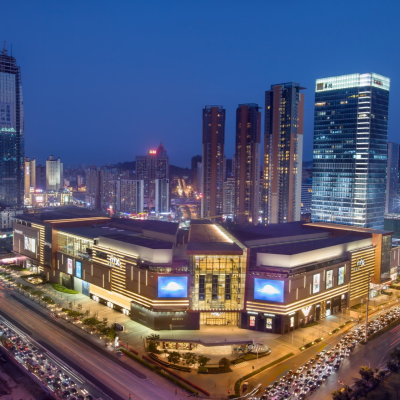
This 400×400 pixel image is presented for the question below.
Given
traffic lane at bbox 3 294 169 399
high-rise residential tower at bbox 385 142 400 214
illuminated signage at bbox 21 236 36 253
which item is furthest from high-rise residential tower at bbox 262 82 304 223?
traffic lane at bbox 3 294 169 399

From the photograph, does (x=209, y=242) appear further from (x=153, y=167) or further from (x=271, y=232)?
(x=153, y=167)

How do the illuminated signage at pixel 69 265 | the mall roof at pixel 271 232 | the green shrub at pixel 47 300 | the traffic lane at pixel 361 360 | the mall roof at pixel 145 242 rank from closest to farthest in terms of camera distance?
the traffic lane at pixel 361 360 < the mall roof at pixel 145 242 < the green shrub at pixel 47 300 < the mall roof at pixel 271 232 < the illuminated signage at pixel 69 265

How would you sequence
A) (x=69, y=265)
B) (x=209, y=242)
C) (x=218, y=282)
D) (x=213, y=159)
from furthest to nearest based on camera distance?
(x=213, y=159) → (x=69, y=265) → (x=209, y=242) → (x=218, y=282)

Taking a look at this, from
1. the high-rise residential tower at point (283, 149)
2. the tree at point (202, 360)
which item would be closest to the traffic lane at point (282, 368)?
the tree at point (202, 360)

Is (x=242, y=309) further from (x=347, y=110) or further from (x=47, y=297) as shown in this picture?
(x=347, y=110)

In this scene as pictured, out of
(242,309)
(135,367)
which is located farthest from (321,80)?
(135,367)

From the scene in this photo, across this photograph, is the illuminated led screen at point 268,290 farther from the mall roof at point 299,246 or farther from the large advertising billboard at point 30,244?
the large advertising billboard at point 30,244

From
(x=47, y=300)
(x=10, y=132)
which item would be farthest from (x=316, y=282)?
(x=10, y=132)
